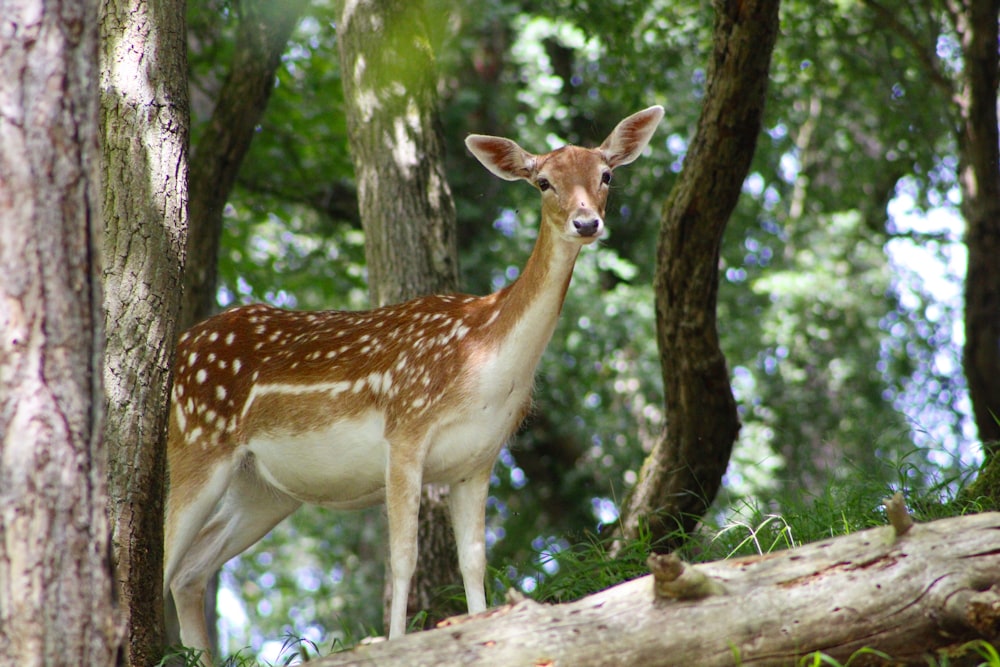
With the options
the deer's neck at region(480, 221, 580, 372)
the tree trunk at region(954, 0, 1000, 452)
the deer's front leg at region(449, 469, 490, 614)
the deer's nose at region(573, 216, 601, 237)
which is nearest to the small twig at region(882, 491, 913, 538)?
the deer's nose at region(573, 216, 601, 237)

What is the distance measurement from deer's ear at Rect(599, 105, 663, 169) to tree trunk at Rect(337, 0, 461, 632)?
1.49 m

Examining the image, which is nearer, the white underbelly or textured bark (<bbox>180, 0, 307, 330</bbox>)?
the white underbelly

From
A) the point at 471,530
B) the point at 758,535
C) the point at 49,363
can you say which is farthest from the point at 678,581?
the point at 471,530

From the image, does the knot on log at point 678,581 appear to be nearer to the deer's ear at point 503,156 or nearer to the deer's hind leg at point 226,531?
the deer's ear at point 503,156

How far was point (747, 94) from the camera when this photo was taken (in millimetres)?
6422

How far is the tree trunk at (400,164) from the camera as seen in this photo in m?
7.12

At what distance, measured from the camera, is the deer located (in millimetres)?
5531

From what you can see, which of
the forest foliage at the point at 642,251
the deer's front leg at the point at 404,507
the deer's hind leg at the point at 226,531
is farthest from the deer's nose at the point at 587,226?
the forest foliage at the point at 642,251

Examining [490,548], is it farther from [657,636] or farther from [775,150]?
[657,636]

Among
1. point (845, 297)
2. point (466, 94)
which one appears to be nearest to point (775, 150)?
point (845, 297)

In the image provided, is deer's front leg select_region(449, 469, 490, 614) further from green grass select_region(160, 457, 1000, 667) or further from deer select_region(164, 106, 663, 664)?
green grass select_region(160, 457, 1000, 667)

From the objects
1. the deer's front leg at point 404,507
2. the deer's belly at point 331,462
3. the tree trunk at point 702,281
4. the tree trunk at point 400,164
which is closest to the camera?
the deer's front leg at point 404,507

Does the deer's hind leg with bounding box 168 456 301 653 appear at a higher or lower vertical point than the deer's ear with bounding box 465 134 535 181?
lower

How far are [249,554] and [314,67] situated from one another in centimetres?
1124
